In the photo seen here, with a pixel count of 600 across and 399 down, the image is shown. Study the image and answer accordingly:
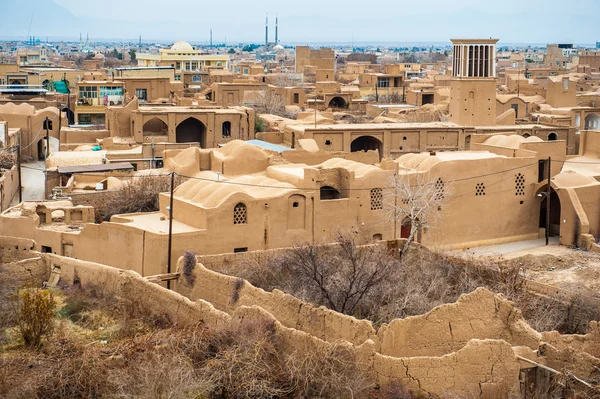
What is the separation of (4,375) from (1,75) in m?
51.4

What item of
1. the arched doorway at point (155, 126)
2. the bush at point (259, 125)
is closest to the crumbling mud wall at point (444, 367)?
the arched doorway at point (155, 126)

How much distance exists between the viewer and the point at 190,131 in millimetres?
42875

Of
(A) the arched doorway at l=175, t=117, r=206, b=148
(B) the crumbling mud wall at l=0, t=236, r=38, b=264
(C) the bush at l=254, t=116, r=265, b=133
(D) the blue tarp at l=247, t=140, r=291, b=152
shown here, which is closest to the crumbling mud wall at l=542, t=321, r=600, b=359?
(B) the crumbling mud wall at l=0, t=236, r=38, b=264

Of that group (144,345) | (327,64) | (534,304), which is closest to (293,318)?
(144,345)

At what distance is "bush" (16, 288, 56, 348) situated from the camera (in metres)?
19.5

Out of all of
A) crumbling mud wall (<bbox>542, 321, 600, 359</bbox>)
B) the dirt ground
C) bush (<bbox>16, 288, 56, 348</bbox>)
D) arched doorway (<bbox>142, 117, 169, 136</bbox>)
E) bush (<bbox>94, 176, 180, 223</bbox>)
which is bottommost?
the dirt ground

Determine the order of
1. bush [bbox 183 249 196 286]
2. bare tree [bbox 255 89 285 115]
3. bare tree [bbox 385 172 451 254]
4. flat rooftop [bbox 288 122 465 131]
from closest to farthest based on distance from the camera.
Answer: bush [bbox 183 249 196 286] < bare tree [bbox 385 172 451 254] < flat rooftop [bbox 288 122 465 131] < bare tree [bbox 255 89 285 115]

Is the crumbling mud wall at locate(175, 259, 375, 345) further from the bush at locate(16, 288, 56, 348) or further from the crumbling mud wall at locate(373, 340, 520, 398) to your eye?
the bush at locate(16, 288, 56, 348)

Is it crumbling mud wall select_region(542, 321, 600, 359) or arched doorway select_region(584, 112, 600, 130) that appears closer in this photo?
crumbling mud wall select_region(542, 321, 600, 359)

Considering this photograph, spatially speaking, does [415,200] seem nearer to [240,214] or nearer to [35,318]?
[240,214]

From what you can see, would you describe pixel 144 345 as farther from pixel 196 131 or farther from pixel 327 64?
pixel 327 64

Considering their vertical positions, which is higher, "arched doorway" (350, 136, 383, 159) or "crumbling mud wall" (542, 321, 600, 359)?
"arched doorway" (350, 136, 383, 159)

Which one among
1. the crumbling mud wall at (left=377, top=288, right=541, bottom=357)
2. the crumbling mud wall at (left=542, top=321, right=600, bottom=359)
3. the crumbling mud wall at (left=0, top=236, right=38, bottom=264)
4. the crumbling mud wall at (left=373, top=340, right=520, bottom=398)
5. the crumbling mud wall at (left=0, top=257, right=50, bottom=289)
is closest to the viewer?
the crumbling mud wall at (left=373, top=340, right=520, bottom=398)

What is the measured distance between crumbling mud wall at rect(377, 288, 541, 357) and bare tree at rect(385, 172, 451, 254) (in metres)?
7.99
